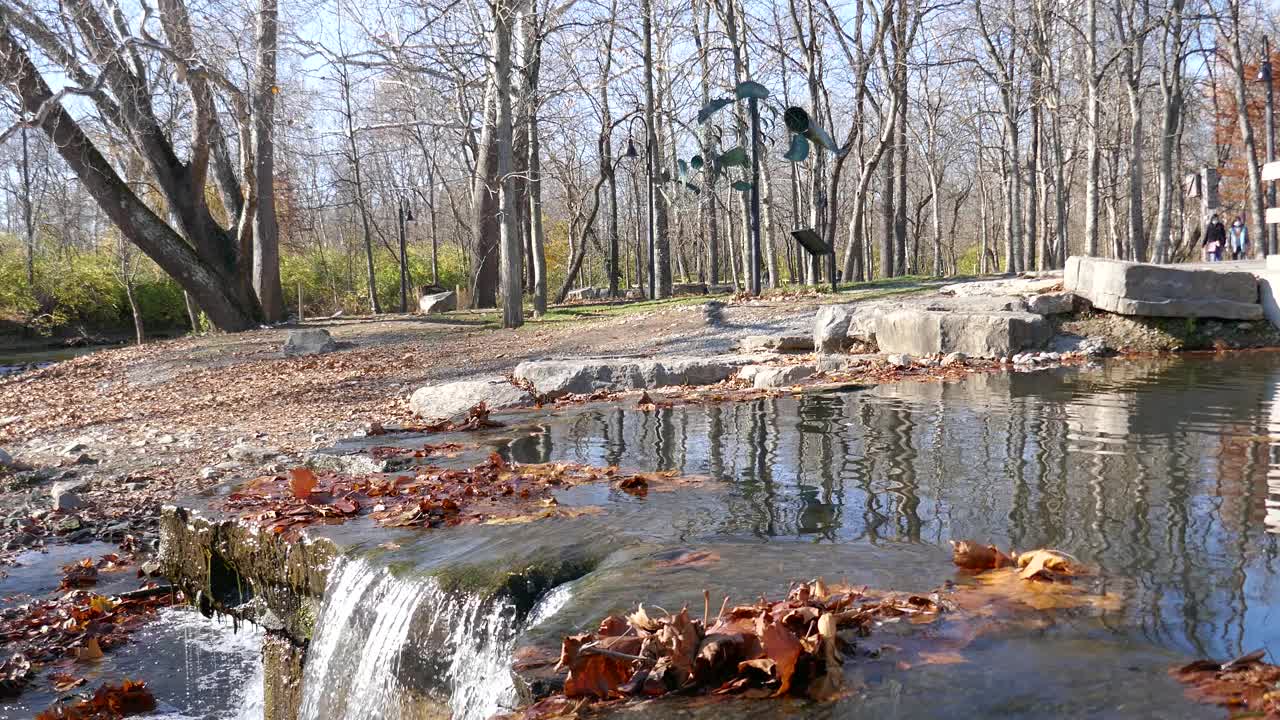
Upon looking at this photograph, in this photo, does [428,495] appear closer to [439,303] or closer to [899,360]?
[899,360]

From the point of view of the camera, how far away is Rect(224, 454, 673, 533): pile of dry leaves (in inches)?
179

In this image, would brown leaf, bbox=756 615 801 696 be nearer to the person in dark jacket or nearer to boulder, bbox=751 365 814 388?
boulder, bbox=751 365 814 388

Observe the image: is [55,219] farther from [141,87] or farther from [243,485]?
[243,485]

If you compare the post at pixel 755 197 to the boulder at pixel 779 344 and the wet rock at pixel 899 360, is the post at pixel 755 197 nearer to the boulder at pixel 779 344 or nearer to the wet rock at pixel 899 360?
the boulder at pixel 779 344

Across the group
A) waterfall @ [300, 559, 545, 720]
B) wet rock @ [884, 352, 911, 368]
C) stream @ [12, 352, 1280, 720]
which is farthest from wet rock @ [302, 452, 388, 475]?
wet rock @ [884, 352, 911, 368]

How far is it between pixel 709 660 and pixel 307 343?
1429 cm

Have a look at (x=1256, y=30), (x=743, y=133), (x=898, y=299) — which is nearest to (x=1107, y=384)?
(x=898, y=299)

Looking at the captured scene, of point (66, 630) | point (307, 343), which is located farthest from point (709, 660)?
point (307, 343)

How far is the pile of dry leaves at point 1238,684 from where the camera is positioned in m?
2.08

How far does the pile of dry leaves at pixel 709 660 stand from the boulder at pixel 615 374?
6.97 metres

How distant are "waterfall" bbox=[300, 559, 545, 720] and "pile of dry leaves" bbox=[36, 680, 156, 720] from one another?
75 cm

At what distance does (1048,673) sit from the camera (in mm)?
2320

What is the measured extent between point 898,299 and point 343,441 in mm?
9175

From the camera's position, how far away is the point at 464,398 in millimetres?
8805
